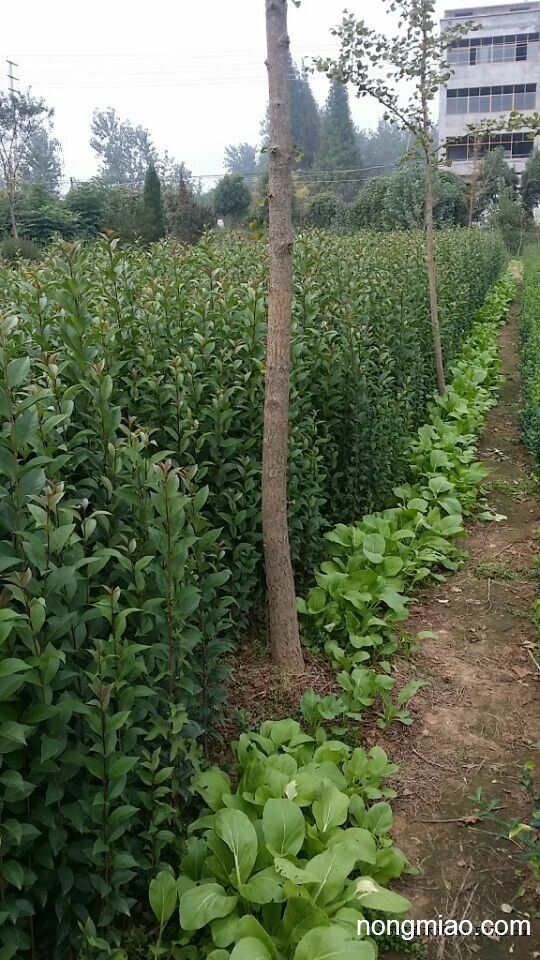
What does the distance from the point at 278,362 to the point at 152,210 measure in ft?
81.5

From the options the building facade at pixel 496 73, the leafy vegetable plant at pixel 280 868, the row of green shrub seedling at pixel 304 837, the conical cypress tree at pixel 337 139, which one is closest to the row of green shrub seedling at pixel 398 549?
the row of green shrub seedling at pixel 304 837

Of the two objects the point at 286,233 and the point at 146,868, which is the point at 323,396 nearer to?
the point at 286,233

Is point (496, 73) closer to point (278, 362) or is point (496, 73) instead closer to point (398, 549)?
point (398, 549)

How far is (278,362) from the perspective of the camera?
3.38m

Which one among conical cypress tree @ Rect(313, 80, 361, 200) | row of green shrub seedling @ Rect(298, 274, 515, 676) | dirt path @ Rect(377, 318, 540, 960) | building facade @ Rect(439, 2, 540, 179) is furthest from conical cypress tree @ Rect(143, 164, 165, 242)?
conical cypress tree @ Rect(313, 80, 361, 200)

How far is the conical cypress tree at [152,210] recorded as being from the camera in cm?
2484

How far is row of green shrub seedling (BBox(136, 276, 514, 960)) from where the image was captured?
85.0 inches

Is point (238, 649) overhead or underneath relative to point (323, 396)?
underneath

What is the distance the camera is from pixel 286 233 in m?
3.27

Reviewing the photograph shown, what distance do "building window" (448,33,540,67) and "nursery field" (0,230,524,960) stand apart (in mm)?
56583

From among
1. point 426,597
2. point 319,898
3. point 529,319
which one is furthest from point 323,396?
point 529,319

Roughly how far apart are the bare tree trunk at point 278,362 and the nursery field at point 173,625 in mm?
155

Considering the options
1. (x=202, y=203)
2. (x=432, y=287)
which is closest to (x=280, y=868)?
(x=432, y=287)

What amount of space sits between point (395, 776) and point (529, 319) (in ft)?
31.6
